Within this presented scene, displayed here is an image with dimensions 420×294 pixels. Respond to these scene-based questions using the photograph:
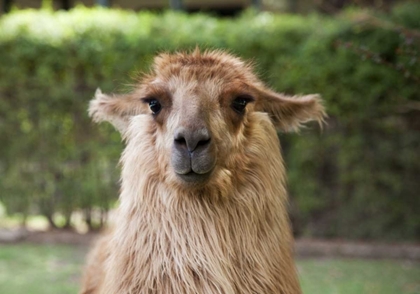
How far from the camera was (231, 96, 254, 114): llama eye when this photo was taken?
3820 mm

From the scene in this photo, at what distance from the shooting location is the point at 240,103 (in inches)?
152

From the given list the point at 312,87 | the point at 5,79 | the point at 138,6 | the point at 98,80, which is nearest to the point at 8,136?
the point at 5,79

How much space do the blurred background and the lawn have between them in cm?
5

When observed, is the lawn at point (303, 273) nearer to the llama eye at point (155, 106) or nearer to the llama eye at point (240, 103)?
the llama eye at point (240, 103)

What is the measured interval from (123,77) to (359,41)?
3.92 m

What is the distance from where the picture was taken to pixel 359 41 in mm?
9609

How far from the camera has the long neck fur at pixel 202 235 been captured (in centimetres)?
351

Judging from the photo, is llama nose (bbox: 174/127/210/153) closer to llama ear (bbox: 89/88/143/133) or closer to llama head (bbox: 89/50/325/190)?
llama head (bbox: 89/50/325/190)

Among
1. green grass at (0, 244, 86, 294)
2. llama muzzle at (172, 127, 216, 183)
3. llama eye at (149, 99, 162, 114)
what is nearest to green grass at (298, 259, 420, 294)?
green grass at (0, 244, 86, 294)

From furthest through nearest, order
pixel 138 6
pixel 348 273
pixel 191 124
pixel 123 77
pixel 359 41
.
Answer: pixel 138 6 → pixel 123 77 → pixel 359 41 → pixel 348 273 → pixel 191 124

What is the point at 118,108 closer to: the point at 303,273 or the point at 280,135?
the point at 303,273

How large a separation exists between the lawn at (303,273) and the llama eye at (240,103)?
15.2ft

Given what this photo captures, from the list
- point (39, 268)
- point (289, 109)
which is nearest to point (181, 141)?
point (289, 109)

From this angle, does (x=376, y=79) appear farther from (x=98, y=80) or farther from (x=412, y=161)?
(x=98, y=80)
